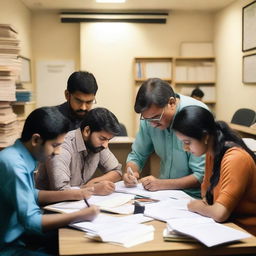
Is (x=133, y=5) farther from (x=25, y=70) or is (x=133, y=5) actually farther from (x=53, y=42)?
(x=25, y=70)

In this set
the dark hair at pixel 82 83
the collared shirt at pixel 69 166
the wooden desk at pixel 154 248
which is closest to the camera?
the wooden desk at pixel 154 248

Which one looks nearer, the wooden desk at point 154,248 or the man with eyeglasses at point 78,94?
the wooden desk at point 154,248

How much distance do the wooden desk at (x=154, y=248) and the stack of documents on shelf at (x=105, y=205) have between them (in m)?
0.30

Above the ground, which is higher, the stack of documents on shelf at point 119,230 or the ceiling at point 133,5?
the ceiling at point 133,5

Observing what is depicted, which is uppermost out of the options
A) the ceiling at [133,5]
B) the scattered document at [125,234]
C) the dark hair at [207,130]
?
the ceiling at [133,5]

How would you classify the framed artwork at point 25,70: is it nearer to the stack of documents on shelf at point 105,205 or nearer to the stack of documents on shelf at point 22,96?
the stack of documents on shelf at point 22,96

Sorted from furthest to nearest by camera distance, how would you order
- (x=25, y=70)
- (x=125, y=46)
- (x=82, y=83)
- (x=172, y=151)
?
1. (x=125, y=46)
2. (x=25, y=70)
3. (x=82, y=83)
4. (x=172, y=151)

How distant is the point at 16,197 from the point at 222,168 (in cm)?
86

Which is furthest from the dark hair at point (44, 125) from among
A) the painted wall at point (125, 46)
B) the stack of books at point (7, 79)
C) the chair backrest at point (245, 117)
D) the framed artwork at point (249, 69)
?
the painted wall at point (125, 46)

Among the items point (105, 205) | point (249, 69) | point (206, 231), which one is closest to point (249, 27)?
point (249, 69)

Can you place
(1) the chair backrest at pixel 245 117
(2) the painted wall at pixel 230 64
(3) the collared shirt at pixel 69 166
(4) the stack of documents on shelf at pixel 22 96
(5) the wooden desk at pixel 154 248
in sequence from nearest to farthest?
(5) the wooden desk at pixel 154 248, (3) the collared shirt at pixel 69 166, (4) the stack of documents on shelf at pixel 22 96, (1) the chair backrest at pixel 245 117, (2) the painted wall at pixel 230 64

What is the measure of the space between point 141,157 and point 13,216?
1.10 metres

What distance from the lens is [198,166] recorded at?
6.70 ft

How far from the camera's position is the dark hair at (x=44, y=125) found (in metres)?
1.46
